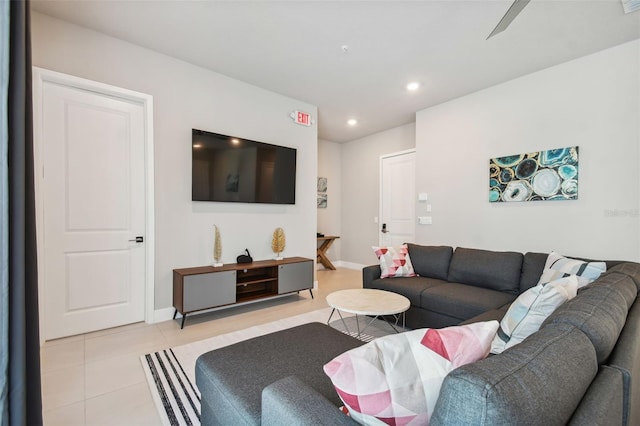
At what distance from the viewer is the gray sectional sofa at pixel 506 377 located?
56 cm

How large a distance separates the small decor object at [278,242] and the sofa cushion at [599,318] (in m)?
3.12

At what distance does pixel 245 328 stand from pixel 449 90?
379 cm

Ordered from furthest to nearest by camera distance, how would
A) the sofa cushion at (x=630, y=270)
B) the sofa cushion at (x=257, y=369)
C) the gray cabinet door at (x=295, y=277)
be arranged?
the gray cabinet door at (x=295, y=277) < the sofa cushion at (x=630, y=270) < the sofa cushion at (x=257, y=369)

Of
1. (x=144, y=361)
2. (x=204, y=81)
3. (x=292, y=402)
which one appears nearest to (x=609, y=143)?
(x=292, y=402)

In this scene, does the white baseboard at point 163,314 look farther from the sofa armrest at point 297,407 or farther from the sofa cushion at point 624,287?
the sofa cushion at point 624,287

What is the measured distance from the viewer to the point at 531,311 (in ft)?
4.57

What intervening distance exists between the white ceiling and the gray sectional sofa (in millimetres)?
2121

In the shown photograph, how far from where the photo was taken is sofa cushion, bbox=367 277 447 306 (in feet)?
9.25

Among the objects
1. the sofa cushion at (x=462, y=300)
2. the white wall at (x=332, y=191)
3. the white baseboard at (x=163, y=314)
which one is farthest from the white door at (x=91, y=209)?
the white wall at (x=332, y=191)

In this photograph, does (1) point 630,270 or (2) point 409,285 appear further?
(2) point 409,285

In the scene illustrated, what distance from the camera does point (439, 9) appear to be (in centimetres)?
231

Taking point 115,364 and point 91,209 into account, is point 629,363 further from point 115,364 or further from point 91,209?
point 91,209

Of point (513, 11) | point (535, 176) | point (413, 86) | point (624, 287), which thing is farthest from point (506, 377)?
point (413, 86)

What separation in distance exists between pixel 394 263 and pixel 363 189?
9.67 feet
